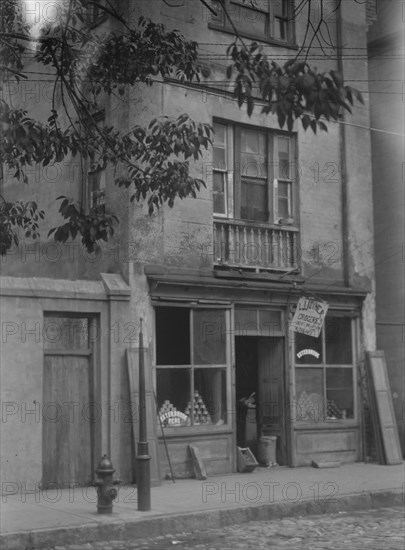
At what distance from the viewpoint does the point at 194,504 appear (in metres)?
11.6


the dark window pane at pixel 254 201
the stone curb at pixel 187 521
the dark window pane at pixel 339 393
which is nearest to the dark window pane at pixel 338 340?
the dark window pane at pixel 339 393

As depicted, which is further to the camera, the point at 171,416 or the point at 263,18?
the point at 263,18

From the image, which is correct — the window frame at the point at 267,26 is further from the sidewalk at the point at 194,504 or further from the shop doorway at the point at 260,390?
the sidewalk at the point at 194,504

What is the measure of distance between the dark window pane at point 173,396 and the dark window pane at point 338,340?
10.4 ft

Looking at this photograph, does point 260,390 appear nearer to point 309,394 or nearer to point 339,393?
point 309,394

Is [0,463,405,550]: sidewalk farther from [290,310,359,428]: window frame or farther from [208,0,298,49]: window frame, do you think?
[208,0,298,49]: window frame

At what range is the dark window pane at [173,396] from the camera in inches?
568

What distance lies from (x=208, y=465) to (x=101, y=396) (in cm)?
232

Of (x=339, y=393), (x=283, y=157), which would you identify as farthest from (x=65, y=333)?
(x=339, y=393)

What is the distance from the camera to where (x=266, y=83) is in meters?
6.74

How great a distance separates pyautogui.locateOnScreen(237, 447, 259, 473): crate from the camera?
15023 millimetres

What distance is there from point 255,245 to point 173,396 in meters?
3.10

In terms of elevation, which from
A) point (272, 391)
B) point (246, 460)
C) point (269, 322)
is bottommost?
point (246, 460)

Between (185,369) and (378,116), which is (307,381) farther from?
(378,116)
